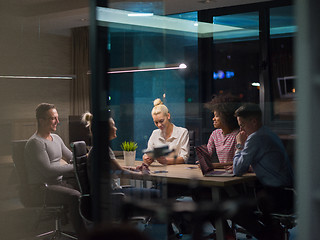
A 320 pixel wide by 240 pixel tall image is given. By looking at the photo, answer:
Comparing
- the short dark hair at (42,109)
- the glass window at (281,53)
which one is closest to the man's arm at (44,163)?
the short dark hair at (42,109)

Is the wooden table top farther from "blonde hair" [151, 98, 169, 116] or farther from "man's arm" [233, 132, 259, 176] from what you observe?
"blonde hair" [151, 98, 169, 116]

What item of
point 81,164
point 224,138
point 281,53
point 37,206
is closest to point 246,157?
point 224,138

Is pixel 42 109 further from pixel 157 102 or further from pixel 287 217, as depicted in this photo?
pixel 287 217

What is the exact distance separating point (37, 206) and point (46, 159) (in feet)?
1.49

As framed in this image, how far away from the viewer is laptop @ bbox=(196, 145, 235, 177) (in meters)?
4.17

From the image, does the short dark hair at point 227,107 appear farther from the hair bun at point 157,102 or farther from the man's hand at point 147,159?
the man's hand at point 147,159

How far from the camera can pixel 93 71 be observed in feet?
10.3

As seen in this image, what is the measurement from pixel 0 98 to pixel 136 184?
2.10 m

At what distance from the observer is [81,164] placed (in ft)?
13.3

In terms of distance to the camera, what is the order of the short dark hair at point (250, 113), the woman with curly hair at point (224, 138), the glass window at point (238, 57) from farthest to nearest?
1. the glass window at point (238, 57)
2. the woman with curly hair at point (224, 138)
3. the short dark hair at point (250, 113)

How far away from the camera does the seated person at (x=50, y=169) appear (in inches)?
178

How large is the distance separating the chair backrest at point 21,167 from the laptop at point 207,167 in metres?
1.64

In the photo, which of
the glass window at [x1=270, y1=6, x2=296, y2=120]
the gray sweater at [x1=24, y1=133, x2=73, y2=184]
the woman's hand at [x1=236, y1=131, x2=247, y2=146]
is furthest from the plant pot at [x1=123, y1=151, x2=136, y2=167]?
the glass window at [x1=270, y1=6, x2=296, y2=120]

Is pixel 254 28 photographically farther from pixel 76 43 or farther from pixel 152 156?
pixel 152 156
